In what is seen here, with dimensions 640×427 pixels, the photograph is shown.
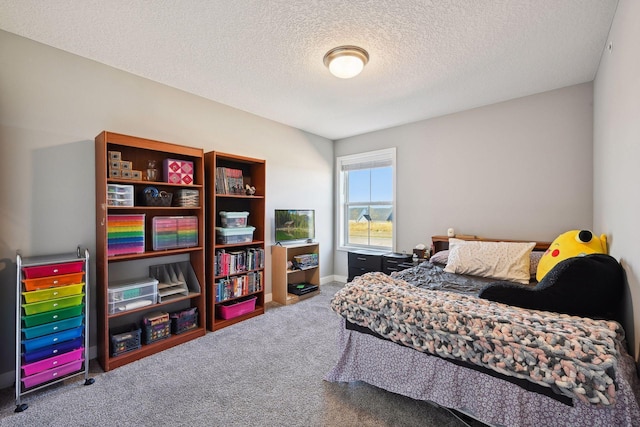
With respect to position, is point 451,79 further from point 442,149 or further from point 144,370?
point 144,370

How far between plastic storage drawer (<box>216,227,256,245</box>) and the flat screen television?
1.89ft

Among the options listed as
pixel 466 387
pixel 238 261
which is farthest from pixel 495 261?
pixel 238 261

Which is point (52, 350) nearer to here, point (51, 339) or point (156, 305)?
point (51, 339)

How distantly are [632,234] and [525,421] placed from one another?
1.13 meters

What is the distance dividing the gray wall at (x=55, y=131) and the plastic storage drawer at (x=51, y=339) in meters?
0.41

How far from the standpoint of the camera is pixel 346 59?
2.21 m

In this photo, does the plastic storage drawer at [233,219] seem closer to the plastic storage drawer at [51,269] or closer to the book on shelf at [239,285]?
the book on shelf at [239,285]

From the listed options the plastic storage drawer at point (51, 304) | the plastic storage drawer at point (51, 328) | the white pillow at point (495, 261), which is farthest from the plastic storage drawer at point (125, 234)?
the white pillow at point (495, 261)

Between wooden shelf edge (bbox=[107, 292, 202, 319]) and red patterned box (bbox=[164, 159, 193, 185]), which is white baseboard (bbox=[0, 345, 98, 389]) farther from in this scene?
red patterned box (bbox=[164, 159, 193, 185])

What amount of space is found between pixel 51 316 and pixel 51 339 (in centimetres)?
16

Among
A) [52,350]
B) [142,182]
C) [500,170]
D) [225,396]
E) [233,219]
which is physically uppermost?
[500,170]

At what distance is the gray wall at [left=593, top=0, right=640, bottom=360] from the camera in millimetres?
1422

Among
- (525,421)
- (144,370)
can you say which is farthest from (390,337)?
(144,370)

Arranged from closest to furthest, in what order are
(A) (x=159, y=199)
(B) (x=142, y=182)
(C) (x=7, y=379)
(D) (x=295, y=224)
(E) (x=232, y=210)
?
(C) (x=7, y=379) → (B) (x=142, y=182) → (A) (x=159, y=199) → (E) (x=232, y=210) → (D) (x=295, y=224)
